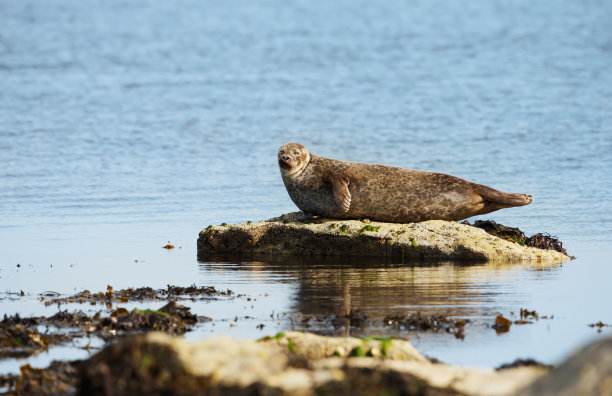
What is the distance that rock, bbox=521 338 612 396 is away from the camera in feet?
14.9

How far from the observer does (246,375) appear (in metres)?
5.32

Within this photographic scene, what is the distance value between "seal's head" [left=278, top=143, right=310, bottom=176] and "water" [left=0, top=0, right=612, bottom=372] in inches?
58.4

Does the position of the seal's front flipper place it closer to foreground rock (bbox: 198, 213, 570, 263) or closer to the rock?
foreground rock (bbox: 198, 213, 570, 263)

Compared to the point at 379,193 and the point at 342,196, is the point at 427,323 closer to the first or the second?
the point at 342,196

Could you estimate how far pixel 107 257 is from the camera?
12367 mm

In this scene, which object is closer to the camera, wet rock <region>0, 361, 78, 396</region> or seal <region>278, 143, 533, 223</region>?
wet rock <region>0, 361, 78, 396</region>

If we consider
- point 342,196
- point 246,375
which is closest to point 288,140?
point 342,196

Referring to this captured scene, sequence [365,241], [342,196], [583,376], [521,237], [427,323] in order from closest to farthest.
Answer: [583,376]
[427,323]
[365,241]
[342,196]
[521,237]

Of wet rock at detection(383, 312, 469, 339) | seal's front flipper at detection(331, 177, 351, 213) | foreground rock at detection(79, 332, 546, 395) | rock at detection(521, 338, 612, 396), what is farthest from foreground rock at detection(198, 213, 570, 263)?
rock at detection(521, 338, 612, 396)

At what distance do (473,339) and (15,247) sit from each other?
7333 millimetres

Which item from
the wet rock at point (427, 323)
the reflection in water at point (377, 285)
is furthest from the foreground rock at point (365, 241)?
the wet rock at point (427, 323)

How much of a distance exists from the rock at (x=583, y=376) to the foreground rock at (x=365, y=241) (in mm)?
7158

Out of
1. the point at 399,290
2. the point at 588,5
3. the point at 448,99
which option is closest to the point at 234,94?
the point at 448,99

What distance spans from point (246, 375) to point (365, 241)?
7.24 m
